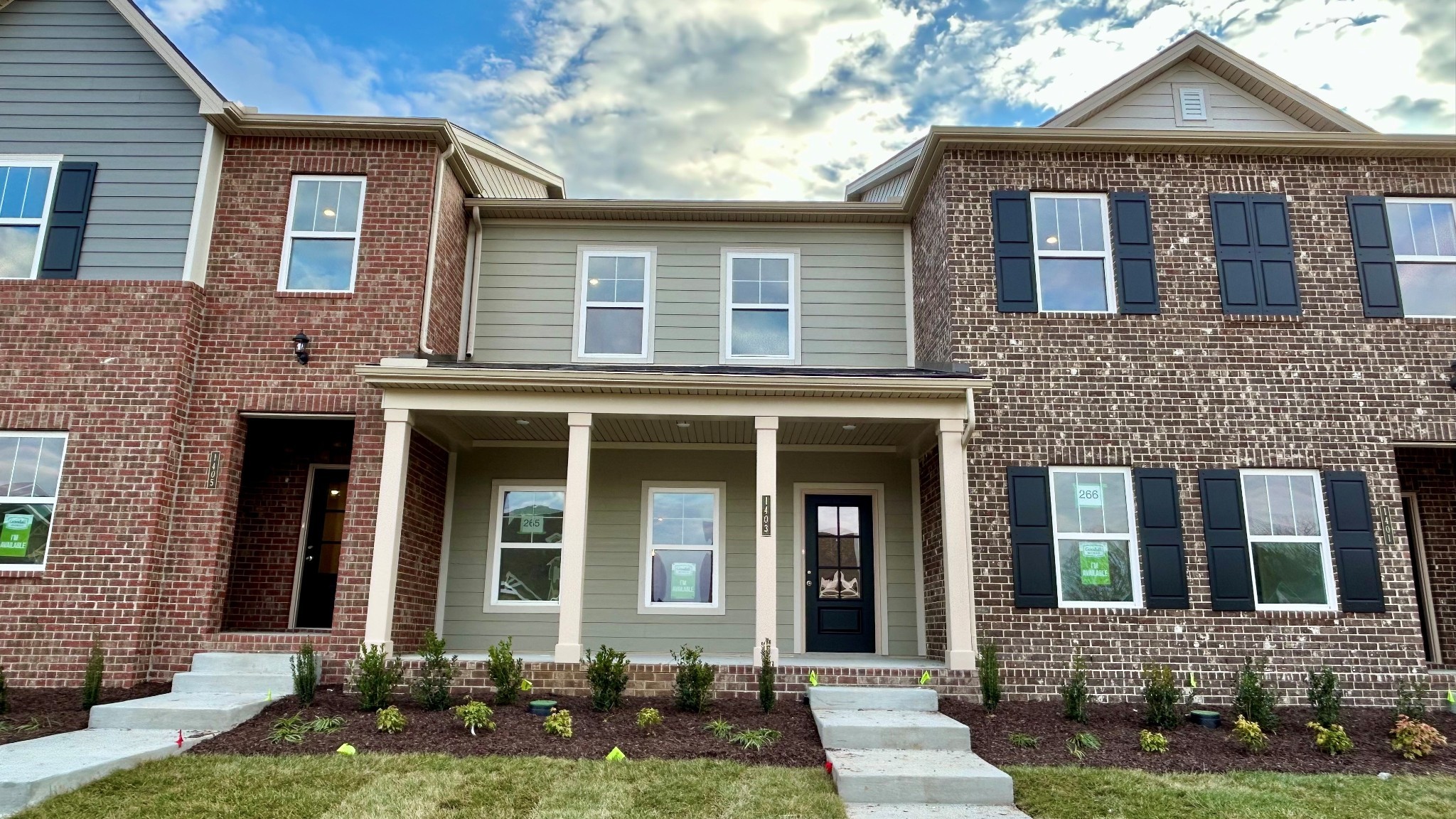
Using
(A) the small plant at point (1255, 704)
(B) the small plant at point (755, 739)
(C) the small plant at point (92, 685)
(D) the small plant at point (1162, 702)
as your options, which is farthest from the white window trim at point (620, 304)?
(A) the small plant at point (1255, 704)

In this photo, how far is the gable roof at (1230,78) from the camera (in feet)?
33.2

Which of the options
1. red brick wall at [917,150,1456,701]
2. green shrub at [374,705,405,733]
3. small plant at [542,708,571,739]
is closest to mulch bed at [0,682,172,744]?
green shrub at [374,705,405,733]

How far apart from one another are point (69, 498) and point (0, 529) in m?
0.74

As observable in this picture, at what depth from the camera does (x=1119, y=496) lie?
8.67m

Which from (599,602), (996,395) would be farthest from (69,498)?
(996,395)

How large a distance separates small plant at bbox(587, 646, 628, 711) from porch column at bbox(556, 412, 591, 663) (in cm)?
64

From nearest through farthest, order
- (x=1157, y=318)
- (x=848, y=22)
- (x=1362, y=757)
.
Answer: (x=1362, y=757) → (x=1157, y=318) → (x=848, y=22)

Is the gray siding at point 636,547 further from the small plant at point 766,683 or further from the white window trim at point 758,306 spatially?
the small plant at point 766,683

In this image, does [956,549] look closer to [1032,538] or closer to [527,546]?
[1032,538]

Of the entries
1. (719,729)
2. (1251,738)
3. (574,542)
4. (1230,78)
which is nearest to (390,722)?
(574,542)

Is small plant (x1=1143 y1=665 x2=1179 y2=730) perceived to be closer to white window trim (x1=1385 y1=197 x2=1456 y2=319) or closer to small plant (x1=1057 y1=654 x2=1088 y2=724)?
small plant (x1=1057 y1=654 x2=1088 y2=724)

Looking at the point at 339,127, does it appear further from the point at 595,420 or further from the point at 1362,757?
the point at 1362,757

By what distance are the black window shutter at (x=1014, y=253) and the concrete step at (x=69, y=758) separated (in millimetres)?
8483

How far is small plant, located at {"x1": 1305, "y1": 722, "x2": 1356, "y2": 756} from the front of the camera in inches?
253
